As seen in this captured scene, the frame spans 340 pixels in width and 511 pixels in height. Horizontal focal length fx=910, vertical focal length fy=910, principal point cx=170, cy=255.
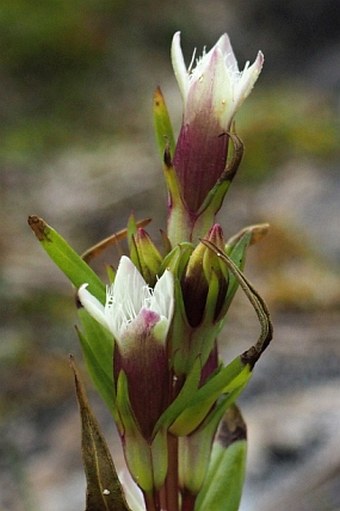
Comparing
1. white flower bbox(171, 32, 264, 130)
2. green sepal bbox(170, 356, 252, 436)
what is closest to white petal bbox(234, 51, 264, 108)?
white flower bbox(171, 32, 264, 130)

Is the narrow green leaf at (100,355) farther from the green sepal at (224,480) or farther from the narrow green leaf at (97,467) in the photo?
the green sepal at (224,480)

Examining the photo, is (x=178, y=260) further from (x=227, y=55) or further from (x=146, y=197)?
(x=146, y=197)

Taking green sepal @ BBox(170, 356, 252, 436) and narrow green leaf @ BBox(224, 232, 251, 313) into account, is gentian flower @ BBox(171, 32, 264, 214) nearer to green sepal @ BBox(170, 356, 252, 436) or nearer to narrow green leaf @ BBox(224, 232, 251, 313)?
narrow green leaf @ BBox(224, 232, 251, 313)

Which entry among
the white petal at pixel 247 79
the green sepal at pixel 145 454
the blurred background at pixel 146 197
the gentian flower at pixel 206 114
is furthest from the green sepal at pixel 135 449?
the blurred background at pixel 146 197

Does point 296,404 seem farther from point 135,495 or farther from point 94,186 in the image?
point 94,186

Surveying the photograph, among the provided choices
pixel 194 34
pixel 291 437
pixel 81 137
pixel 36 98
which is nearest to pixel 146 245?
pixel 291 437
